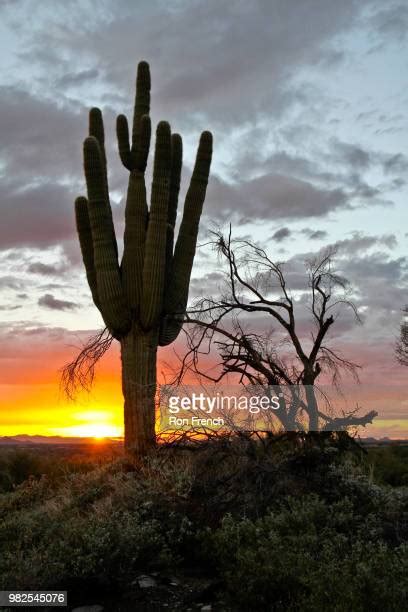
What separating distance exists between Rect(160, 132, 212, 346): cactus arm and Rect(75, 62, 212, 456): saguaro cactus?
0.07 feet

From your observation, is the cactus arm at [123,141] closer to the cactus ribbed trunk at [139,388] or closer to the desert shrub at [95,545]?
the cactus ribbed trunk at [139,388]

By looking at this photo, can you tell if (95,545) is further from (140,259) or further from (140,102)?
(140,102)

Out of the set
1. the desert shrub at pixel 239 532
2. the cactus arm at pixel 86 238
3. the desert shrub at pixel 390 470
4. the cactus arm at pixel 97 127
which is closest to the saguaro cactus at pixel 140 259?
the cactus arm at pixel 86 238

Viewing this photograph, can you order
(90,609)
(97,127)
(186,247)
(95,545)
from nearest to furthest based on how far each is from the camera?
(90,609) < (95,545) < (186,247) < (97,127)

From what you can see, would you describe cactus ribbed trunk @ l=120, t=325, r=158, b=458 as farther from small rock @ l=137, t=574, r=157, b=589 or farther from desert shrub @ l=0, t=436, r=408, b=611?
small rock @ l=137, t=574, r=157, b=589

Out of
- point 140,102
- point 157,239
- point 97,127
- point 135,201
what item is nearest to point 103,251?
point 157,239

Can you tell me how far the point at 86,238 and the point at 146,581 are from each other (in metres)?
9.28

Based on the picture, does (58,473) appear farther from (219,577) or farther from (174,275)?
(219,577)

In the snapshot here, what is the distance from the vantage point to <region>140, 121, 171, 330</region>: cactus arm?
532 inches

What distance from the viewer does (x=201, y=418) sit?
10.8 meters

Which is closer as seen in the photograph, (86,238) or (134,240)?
(134,240)

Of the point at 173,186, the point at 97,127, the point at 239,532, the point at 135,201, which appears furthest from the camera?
the point at 97,127

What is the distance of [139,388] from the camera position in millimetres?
13438

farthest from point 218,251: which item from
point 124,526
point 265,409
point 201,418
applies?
point 124,526
